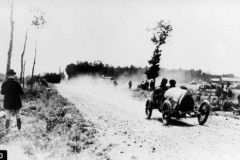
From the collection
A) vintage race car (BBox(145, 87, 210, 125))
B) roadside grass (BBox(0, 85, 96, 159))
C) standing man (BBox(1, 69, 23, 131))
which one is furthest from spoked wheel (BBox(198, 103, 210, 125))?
standing man (BBox(1, 69, 23, 131))

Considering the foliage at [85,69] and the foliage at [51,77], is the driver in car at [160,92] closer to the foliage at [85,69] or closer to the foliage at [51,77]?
the foliage at [51,77]

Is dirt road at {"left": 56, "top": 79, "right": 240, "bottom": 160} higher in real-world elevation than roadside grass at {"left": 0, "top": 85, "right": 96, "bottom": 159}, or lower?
higher

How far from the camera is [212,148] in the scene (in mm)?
8578

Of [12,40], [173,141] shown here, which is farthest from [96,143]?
[12,40]

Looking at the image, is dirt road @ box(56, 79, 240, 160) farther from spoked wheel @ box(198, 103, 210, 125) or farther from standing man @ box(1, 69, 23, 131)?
standing man @ box(1, 69, 23, 131)

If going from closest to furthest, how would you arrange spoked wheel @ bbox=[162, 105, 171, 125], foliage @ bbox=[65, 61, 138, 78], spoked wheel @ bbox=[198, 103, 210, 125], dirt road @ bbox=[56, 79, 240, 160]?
dirt road @ bbox=[56, 79, 240, 160]
spoked wheel @ bbox=[162, 105, 171, 125]
spoked wheel @ bbox=[198, 103, 210, 125]
foliage @ bbox=[65, 61, 138, 78]

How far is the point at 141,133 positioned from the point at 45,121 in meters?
5.10

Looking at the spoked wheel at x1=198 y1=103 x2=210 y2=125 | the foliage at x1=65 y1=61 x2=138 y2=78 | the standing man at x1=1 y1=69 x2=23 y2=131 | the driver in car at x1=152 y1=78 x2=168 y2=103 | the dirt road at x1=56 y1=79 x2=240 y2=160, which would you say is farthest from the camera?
the foliage at x1=65 y1=61 x2=138 y2=78

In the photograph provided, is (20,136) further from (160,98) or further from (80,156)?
(160,98)

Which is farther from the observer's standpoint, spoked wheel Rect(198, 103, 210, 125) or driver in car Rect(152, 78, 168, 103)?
driver in car Rect(152, 78, 168, 103)

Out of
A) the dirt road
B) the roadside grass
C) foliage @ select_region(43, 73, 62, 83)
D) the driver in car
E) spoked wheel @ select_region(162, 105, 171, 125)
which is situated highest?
the driver in car

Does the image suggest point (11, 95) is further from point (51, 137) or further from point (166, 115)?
point (166, 115)

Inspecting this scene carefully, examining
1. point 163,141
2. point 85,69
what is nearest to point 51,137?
point 163,141

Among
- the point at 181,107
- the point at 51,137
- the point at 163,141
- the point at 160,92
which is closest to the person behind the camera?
the point at 163,141
